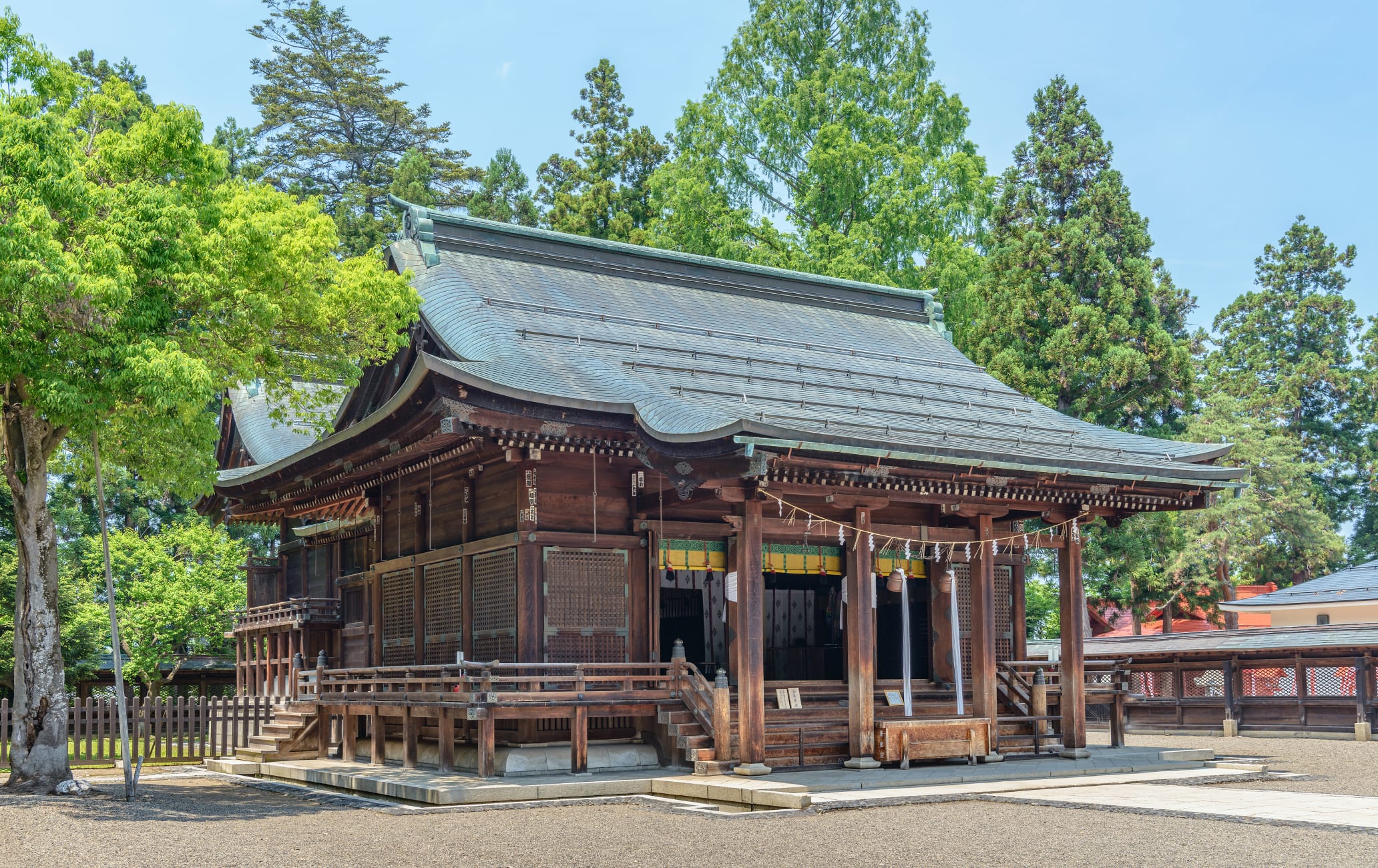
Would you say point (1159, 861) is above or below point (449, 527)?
below

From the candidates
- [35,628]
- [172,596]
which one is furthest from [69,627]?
[35,628]

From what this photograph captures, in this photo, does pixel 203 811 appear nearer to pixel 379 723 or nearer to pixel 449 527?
pixel 379 723

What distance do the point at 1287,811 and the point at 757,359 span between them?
10.7m

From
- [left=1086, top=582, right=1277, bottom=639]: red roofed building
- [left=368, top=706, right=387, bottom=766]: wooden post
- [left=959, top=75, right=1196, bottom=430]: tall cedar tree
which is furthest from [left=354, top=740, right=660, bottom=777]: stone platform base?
[left=1086, top=582, right=1277, bottom=639]: red roofed building

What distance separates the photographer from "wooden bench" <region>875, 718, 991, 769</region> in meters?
16.5

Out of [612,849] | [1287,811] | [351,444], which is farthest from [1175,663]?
[612,849]

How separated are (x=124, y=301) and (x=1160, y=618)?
139 ft

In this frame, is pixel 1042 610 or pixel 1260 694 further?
pixel 1042 610

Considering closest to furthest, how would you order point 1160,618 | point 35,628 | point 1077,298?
point 35,628, point 1077,298, point 1160,618

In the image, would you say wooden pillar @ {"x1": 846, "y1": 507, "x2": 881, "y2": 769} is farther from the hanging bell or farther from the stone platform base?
the stone platform base

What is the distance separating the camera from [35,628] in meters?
15.5

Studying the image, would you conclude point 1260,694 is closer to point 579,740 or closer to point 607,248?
point 607,248

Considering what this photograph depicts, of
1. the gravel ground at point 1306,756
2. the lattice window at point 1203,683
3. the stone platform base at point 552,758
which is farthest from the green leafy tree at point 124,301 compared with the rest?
the lattice window at point 1203,683

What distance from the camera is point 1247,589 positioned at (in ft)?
155
